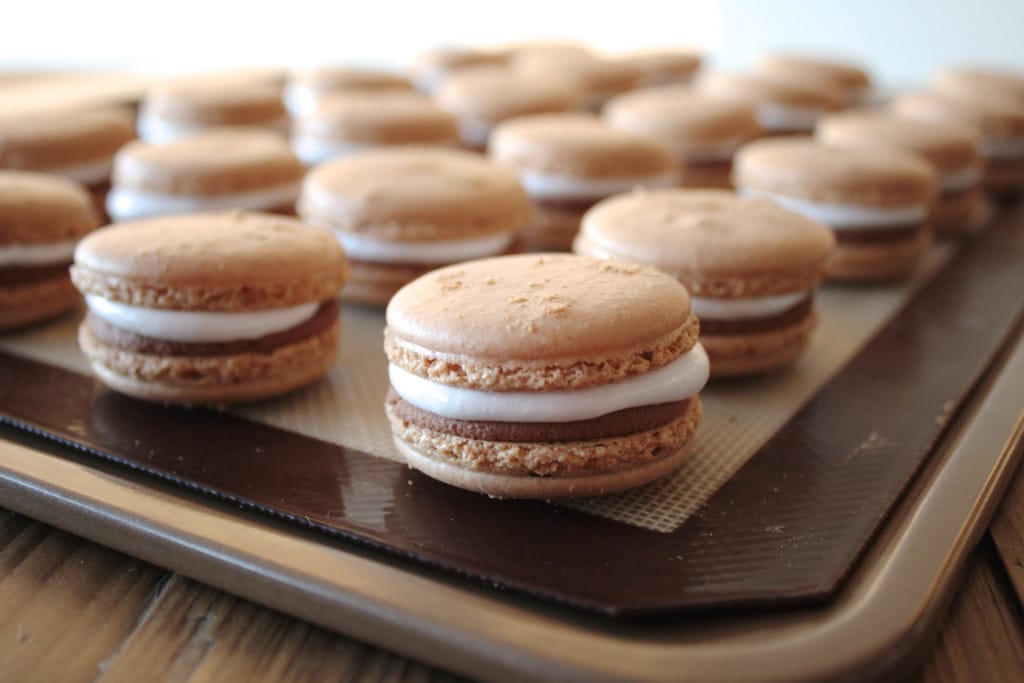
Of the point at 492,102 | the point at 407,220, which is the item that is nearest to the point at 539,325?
Answer: the point at 407,220

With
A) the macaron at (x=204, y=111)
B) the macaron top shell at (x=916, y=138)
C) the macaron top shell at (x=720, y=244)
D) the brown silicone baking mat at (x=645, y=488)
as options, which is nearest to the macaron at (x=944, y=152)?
the macaron top shell at (x=916, y=138)

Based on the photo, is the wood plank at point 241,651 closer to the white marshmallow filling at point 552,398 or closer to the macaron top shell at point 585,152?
the white marshmallow filling at point 552,398

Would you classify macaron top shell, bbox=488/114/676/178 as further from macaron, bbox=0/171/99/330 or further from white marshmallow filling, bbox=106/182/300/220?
macaron, bbox=0/171/99/330

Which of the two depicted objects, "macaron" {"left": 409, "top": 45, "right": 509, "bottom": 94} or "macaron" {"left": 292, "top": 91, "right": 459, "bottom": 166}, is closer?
"macaron" {"left": 292, "top": 91, "right": 459, "bottom": 166}

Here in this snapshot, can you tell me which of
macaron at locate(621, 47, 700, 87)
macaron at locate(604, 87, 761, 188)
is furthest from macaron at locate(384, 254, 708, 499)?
macaron at locate(621, 47, 700, 87)

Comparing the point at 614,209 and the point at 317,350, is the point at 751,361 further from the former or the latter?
the point at 317,350

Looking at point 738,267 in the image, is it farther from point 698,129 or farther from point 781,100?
point 781,100
